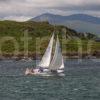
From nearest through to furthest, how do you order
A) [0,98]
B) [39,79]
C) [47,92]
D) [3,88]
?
[0,98] → [47,92] → [3,88] → [39,79]

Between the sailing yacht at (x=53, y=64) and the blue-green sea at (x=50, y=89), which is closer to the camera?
the blue-green sea at (x=50, y=89)

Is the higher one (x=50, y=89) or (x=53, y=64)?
(x=53, y=64)

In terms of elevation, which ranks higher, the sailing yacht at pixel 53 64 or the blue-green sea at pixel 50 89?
the sailing yacht at pixel 53 64

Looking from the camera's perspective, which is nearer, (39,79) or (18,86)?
(18,86)

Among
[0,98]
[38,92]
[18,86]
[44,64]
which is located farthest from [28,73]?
[0,98]

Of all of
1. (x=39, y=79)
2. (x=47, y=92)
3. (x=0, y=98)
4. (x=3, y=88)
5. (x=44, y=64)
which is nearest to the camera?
(x=0, y=98)

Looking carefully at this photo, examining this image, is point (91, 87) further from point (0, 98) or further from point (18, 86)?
point (0, 98)

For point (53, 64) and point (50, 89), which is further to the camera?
point (53, 64)

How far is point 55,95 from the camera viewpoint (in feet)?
249

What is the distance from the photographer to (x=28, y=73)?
118 m

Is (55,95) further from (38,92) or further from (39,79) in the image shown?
(39,79)

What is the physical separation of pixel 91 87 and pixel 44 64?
2860 centimetres

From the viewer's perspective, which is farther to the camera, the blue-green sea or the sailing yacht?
the sailing yacht

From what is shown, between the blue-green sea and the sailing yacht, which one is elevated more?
the sailing yacht
